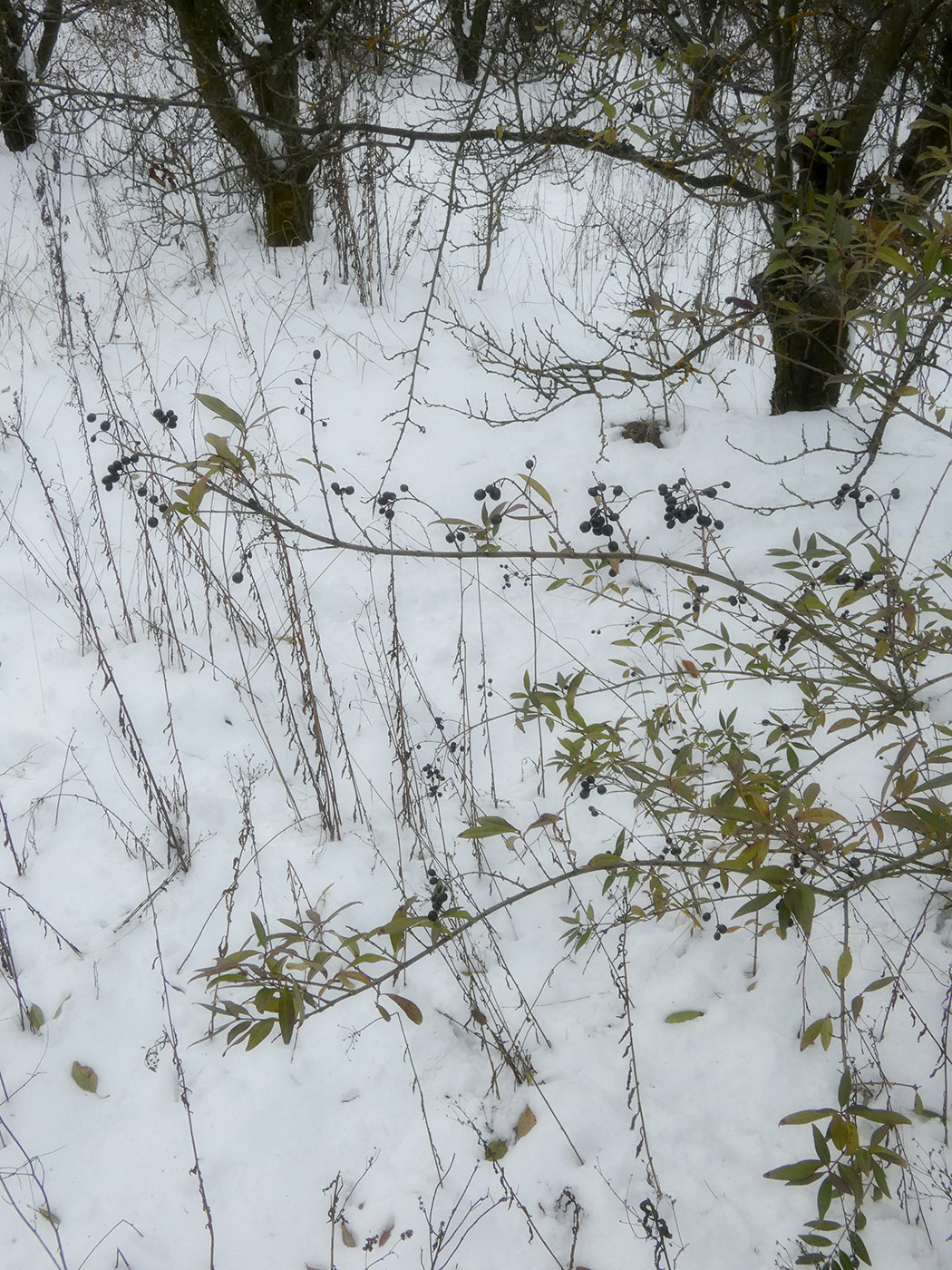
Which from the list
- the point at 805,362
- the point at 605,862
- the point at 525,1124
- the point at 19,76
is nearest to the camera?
the point at 605,862

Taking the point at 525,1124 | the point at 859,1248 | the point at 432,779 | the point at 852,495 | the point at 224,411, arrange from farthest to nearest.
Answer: the point at 432,779 < the point at 852,495 < the point at 525,1124 < the point at 224,411 < the point at 859,1248

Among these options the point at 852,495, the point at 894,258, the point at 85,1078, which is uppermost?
the point at 852,495

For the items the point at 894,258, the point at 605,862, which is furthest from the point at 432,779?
the point at 894,258

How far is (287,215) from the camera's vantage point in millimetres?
5402

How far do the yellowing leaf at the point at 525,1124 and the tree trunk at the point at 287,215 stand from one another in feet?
16.2

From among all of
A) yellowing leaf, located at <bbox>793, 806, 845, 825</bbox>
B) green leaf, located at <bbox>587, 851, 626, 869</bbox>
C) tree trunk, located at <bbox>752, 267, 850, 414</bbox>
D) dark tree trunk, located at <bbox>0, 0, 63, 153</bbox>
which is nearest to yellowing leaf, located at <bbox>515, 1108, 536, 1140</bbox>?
green leaf, located at <bbox>587, 851, 626, 869</bbox>

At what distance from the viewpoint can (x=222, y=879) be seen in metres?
2.27

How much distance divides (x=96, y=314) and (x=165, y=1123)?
4.16m

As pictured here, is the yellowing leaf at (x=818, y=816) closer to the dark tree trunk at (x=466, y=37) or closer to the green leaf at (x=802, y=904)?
the green leaf at (x=802, y=904)

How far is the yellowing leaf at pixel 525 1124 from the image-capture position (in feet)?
5.85

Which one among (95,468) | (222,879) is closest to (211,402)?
(222,879)

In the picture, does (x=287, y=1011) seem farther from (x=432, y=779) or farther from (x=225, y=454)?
(x=432, y=779)

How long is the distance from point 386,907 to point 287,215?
4.52 m

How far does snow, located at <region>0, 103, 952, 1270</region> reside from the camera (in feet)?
5.48
